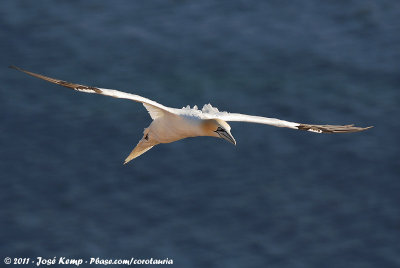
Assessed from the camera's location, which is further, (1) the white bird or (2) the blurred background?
(2) the blurred background

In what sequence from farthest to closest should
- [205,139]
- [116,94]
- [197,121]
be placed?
[205,139] < [197,121] < [116,94]

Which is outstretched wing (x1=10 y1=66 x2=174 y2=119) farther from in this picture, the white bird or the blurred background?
the blurred background

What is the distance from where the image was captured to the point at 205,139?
43.8 meters

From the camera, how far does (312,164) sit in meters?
43.7

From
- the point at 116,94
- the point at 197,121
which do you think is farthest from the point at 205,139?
the point at 116,94

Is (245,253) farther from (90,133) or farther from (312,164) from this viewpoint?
(90,133)

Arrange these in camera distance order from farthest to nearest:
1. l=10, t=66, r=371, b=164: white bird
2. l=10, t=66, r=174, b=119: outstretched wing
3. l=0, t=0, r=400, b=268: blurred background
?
l=0, t=0, r=400, b=268: blurred background
l=10, t=66, r=371, b=164: white bird
l=10, t=66, r=174, b=119: outstretched wing

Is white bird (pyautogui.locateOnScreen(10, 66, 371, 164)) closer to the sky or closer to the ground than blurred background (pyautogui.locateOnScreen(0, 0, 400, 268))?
closer to the ground

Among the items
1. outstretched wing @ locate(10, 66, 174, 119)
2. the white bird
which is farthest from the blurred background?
the white bird

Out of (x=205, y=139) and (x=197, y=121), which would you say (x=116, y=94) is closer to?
(x=197, y=121)

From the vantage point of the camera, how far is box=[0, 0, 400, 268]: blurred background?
137 feet

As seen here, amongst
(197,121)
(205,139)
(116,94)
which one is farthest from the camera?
(205,139)

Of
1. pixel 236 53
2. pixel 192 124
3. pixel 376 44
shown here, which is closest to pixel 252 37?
pixel 236 53

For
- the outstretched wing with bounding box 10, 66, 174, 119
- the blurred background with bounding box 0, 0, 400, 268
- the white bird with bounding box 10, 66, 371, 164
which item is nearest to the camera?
the outstretched wing with bounding box 10, 66, 174, 119
